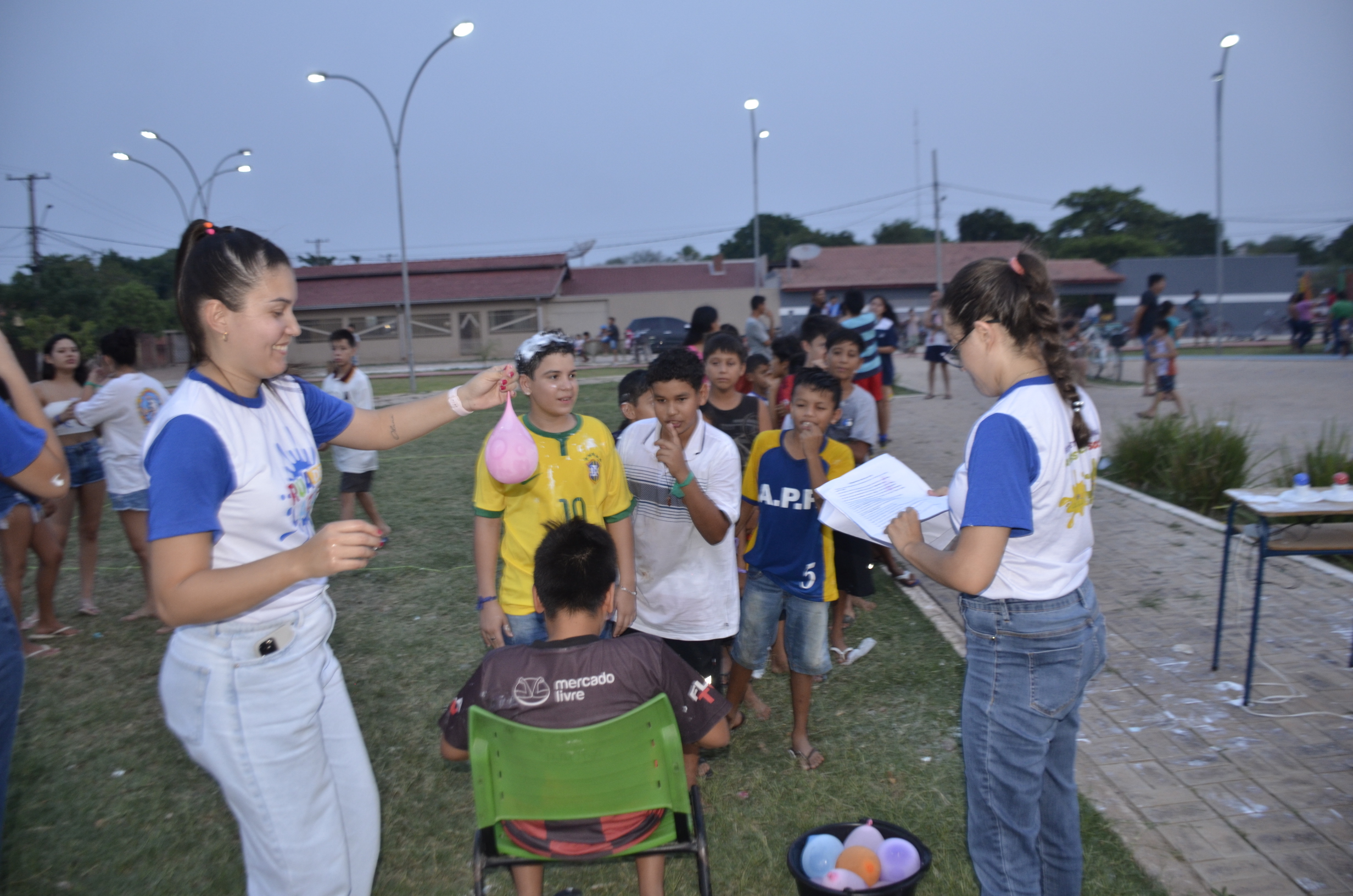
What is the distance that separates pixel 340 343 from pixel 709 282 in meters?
37.0

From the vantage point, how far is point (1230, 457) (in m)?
7.77

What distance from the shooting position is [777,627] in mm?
3797

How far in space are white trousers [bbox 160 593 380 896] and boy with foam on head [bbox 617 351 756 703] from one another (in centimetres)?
162

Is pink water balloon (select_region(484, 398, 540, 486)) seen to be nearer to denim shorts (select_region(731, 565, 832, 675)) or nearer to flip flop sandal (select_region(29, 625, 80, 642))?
denim shorts (select_region(731, 565, 832, 675))

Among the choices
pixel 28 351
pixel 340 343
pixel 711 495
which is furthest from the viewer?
pixel 28 351

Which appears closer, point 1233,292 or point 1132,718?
point 1132,718

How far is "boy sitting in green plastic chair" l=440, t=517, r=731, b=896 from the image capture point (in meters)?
2.26

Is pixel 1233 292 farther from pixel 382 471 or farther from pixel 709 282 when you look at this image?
pixel 382 471

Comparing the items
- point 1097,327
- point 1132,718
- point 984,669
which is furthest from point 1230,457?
point 1097,327

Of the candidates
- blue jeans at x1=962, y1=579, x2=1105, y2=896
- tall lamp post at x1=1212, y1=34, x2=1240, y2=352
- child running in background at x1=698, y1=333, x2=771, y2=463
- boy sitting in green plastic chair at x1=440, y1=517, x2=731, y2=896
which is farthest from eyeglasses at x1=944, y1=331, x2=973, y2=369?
tall lamp post at x1=1212, y1=34, x2=1240, y2=352

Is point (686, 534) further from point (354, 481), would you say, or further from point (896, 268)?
point (896, 268)

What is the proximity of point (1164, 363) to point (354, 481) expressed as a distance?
11.0 metres

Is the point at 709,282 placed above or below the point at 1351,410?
above

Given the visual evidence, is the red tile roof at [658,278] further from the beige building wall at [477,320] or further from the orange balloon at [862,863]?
the orange balloon at [862,863]
